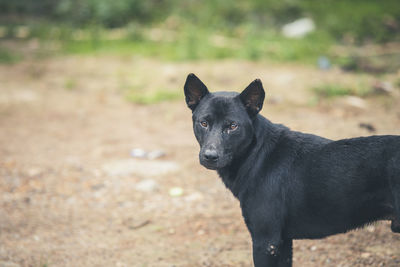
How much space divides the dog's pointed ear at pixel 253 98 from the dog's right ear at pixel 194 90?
1.21ft

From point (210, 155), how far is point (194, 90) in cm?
73

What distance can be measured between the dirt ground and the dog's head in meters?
1.36

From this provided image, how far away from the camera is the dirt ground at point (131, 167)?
4.60m

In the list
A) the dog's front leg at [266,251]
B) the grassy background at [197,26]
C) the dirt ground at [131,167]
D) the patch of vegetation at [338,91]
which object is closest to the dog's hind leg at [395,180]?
the dog's front leg at [266,251]

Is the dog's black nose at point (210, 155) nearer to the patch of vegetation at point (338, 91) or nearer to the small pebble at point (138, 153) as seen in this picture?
the small pebble at point (138, 153)

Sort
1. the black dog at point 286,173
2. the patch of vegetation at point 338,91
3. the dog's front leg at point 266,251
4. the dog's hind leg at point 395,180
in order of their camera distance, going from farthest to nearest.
Answer: the patch of vegetation at point 338,91 < the dog's front leg at point 266,251 < the black dog at point 286,173 < the dog's hind leg at point 395,180


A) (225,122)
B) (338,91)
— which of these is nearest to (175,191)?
(225,122)

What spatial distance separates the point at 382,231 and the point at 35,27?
13476 mm

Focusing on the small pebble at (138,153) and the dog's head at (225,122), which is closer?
the dog's head at (225,122)

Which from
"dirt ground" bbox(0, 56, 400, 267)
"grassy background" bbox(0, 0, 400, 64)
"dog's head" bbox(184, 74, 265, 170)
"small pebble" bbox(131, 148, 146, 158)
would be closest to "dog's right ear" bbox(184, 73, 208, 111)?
"dog's head" bbox(184, 74, 265, 170)

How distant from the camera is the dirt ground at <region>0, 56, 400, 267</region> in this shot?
181 inches

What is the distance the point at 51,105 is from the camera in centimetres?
936

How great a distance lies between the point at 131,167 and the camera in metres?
6.68

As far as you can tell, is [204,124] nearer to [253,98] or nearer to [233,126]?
[233,126]
